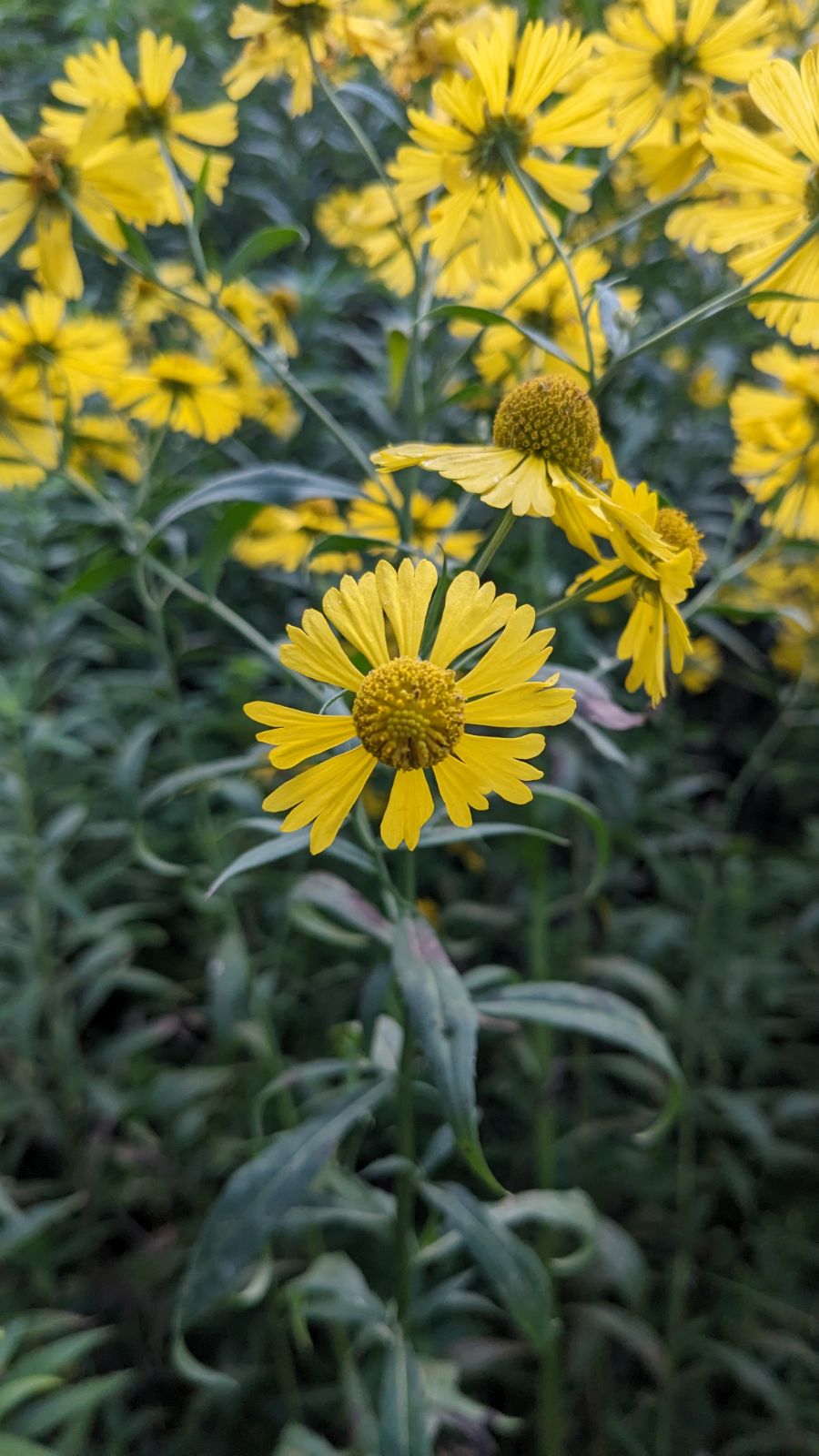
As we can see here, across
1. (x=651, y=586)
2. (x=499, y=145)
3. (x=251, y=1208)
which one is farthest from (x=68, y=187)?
(x=251, y=1208)

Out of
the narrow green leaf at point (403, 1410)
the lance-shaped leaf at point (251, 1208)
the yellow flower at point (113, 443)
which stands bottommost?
the narrow green leaf at point (403, 1410)

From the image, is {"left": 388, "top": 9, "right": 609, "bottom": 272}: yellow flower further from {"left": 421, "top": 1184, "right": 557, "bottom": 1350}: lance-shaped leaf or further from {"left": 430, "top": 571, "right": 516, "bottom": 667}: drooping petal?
{"left": 421, "top": 1184, "right": 557, "bottom": 1350}: lance-shaped leaf

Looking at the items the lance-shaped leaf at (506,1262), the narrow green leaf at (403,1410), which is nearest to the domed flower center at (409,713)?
the lance-shaped leaf at (506,1262)

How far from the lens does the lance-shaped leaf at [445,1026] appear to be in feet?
1.82

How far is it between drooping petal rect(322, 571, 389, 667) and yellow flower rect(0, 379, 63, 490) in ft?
1.79

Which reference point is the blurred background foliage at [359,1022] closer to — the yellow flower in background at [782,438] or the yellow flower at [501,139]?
the yellow flower in background at [782,438]

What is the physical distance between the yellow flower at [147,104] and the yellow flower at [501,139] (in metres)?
0.21

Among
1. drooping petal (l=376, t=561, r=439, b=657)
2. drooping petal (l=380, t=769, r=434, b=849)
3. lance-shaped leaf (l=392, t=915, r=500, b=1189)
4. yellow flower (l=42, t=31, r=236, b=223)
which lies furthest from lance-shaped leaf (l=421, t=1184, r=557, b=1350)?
yellow flower (l=42, t=31, r=236, b=223)

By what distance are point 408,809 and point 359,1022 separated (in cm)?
62

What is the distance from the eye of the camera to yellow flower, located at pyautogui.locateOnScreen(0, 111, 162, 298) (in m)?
0.75

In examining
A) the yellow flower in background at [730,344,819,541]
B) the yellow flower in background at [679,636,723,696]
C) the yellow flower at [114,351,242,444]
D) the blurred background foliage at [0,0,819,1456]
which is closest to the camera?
the yellow flower in background at [730,344,819,541]

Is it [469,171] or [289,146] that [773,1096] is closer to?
[469,171]

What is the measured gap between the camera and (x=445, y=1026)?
1.95ft

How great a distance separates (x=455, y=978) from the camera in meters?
0.64
